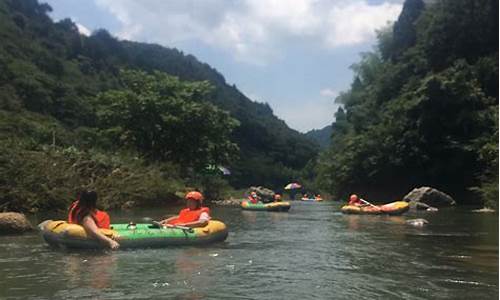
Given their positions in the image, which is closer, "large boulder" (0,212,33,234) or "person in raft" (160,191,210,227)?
"person in raft" (160,191,210,227)

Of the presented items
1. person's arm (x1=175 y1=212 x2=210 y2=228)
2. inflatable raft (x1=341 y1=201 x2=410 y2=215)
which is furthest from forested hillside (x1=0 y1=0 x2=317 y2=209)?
inflatable raft (x1=341 y1=201 x2=410 y2=215)

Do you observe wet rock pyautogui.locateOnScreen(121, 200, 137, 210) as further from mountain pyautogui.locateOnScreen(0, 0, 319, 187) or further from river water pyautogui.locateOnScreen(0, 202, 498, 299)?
mountain pyautogui.locateOnScreen(0, 0, 319, 187)

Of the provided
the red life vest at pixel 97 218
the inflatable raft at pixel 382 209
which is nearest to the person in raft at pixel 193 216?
the red life vest at pixel 97 218

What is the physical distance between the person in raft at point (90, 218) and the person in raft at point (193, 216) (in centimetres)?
162

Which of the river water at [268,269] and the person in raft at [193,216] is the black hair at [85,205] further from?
the person in raft at [193,216]

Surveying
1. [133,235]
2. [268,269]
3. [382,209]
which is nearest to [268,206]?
[382,209]

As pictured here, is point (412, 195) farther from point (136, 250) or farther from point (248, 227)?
point (136, 250)

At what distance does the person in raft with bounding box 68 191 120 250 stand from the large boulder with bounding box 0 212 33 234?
308 cm

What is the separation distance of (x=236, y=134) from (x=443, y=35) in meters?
51.3

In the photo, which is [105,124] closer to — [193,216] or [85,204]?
[193,216]

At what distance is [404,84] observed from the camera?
136 ft

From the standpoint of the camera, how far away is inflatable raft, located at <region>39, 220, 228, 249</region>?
35.8 ft

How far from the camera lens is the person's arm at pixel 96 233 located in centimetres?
1084

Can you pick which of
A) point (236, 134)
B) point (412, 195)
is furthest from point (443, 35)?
point (236, 134)
